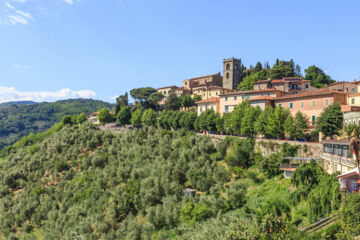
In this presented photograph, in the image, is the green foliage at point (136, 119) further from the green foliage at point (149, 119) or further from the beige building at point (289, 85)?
the beige building at point (289, 85)

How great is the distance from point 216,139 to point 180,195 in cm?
1516

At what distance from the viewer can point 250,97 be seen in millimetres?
57125

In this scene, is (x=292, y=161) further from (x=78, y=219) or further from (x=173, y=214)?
(x=78, y=219)

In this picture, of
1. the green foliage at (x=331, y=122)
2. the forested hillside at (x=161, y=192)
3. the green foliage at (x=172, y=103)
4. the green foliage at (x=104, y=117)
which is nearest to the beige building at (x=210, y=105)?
the forested hillside at (x=161, y=192)

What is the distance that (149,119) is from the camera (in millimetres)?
74250

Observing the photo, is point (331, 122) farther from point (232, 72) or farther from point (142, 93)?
point (142, 93)

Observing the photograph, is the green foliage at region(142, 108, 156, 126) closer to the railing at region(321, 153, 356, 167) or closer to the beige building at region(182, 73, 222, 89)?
the beige building at region(182, 73, 222, 89)

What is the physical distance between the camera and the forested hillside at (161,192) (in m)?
23.6

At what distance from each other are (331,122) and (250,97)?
68.5 ft

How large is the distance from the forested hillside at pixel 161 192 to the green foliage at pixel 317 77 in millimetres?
43538

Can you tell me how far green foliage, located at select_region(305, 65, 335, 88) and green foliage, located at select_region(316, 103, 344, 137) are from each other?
134ft

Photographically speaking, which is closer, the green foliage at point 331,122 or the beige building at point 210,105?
the green foliage at point 331,122

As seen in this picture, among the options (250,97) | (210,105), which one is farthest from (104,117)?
(250,97)

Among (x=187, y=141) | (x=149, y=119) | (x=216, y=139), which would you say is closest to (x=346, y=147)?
(x=216, y=139)
